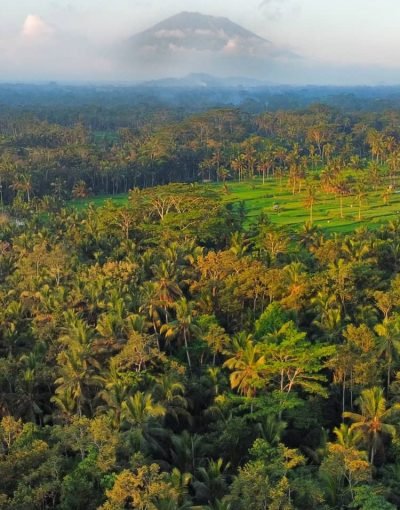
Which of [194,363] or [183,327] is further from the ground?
[183,327]

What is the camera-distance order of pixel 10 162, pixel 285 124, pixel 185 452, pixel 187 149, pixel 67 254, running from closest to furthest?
pixel 185 452
pixel 67 254
pixel 10 162
pixel 187 149
pixel 285 124

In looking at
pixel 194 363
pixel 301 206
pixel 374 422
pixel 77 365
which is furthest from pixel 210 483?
pixel 301 206

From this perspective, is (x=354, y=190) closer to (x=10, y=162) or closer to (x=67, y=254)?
(x=67, y=254)

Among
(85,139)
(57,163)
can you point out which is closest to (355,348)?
(57,163)

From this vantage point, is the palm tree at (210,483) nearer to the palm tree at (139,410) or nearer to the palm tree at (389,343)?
the palm tree at (139,410)

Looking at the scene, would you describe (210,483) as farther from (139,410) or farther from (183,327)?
(183,327)

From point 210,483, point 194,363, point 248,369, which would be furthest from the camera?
point 194,363

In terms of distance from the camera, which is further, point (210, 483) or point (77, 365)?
point (77, 365)

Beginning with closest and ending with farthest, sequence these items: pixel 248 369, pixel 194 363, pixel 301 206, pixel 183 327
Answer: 1. pixel 248 369
2. pixel 183 327
3. pixel 194 363
4. pixel 301 206
